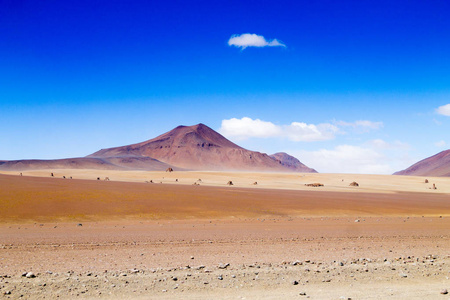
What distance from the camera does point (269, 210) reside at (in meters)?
21.3

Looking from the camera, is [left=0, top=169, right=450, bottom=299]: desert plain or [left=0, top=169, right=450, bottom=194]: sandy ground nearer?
[left=0, top=169, right=450, bottom=299]: desert plain

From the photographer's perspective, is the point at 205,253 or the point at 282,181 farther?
the point at 282,181

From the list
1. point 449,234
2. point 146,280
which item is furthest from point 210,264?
point 449,234

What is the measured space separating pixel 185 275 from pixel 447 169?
669 feet

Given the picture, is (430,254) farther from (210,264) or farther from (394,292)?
(210,264)

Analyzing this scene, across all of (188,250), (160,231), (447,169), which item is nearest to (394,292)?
(188,250)

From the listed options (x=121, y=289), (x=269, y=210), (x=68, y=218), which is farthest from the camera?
(x=269, y=210)

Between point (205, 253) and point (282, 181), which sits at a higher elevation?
point (282, 181)

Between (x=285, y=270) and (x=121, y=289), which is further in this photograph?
(x=285, y=270)

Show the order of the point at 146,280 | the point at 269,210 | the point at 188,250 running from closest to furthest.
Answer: the point at 146,280 < the point at 188,250 < the point at 269,210

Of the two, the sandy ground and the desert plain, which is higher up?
the sandy ground

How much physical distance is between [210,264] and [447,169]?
203m

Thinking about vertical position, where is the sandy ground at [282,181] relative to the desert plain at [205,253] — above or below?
above

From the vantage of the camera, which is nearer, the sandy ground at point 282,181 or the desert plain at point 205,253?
the desert plain at point 205,253
